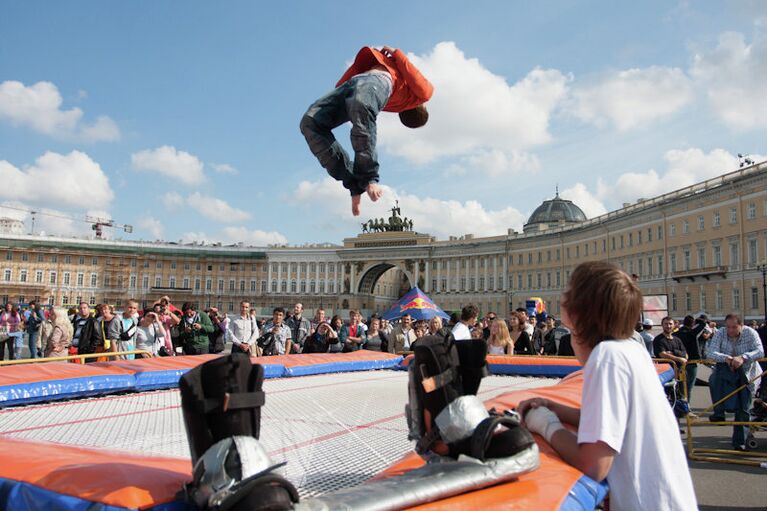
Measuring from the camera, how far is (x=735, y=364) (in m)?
7.24

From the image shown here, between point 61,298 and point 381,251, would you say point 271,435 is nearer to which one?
point 381,251

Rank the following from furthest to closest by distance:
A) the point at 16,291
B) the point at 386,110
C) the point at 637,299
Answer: the point at 16,291 → the point at 386,110 → the point at 637,299

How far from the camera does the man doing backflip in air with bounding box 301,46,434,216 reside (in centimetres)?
334

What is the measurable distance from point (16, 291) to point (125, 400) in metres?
90.3

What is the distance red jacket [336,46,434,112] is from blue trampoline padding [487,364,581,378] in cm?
488

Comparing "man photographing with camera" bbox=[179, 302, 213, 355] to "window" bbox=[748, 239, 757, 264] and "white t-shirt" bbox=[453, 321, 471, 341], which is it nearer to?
"white t-shirt" bbox=[453, 321, 471, 341]

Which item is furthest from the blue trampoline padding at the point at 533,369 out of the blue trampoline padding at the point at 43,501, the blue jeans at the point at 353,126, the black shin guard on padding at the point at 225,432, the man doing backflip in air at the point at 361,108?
the blue trampoline padding at the point at 43,501

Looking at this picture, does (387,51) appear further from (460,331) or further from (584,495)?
(460,331)

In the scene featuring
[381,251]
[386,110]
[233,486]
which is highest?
[381,251]

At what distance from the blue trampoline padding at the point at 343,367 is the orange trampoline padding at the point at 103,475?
15.6 feet

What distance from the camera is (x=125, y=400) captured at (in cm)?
474

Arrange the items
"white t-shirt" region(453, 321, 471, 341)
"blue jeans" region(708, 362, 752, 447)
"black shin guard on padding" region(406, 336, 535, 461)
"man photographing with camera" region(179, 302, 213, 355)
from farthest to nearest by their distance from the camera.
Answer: "man photographing with camera" region(179, 302, 213, 355) → "blue jeans" region(708, 362, 752, 447) → "white t-shirt" region(453, 321, 471, 341) → "black shin guard on padding" region(406, 336, 535, 461)

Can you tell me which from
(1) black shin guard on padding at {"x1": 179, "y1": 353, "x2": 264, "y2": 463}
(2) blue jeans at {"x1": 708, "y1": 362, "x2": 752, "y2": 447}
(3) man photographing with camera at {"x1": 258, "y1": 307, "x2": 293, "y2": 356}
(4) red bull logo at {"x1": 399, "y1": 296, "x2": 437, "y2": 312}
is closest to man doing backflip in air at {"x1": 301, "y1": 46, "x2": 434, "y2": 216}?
(1) black shin guard on padding at {"x1": 179, "y1": 353, "x2": 264, "y2": 463}

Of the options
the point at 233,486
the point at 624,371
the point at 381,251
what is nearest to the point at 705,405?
the point at 624,371
